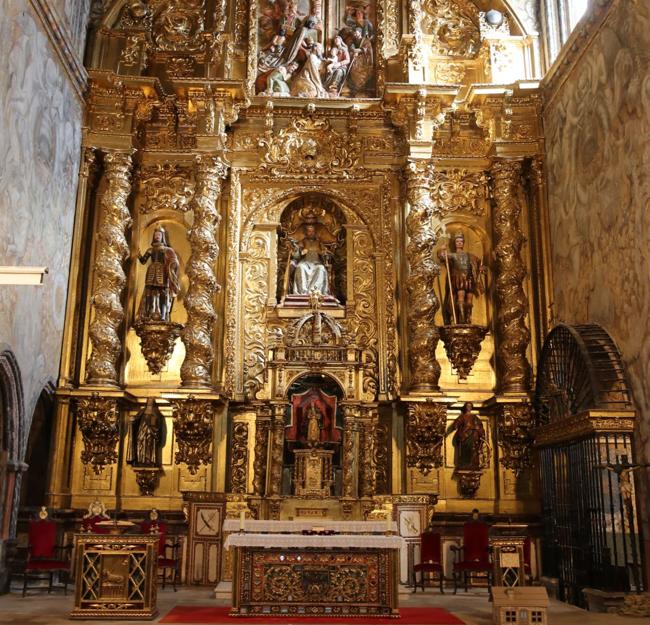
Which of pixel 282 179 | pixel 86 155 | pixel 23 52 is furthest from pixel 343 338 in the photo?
pixel 23 52

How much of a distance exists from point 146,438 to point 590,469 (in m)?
7.35

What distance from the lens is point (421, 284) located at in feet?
50.4

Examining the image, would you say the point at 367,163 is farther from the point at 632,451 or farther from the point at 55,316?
the point at 632,451

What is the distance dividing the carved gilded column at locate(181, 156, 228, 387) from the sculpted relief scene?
38 millimetres

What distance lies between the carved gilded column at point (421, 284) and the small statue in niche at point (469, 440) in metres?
0.77

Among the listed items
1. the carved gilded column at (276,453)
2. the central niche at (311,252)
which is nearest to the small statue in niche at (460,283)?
the central niche at (311,252)

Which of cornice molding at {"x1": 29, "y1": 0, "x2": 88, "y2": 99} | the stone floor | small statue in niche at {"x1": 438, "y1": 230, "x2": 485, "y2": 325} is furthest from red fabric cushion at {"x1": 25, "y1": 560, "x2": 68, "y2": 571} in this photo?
cornice molding at {"x1": 29, "y1": 0, "x2": 88, "y2": 99}

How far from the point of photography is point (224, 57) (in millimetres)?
16312

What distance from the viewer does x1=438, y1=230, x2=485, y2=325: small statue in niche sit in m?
15.5

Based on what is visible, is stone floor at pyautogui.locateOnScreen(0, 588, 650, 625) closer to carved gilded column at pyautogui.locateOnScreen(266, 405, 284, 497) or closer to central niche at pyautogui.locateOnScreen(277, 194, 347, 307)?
carved gilded column at pyautogui.locateOnScreen(266, 405, 284, 497)

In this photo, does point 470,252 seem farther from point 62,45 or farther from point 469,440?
point 62,45

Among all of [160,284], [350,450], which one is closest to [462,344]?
[350,450]

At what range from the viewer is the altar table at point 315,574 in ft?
33.1

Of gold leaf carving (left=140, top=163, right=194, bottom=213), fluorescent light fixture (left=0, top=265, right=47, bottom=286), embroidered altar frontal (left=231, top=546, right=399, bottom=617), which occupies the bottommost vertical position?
embroidered altar frontal (left=231, top=546, right=399, bottom=617)
